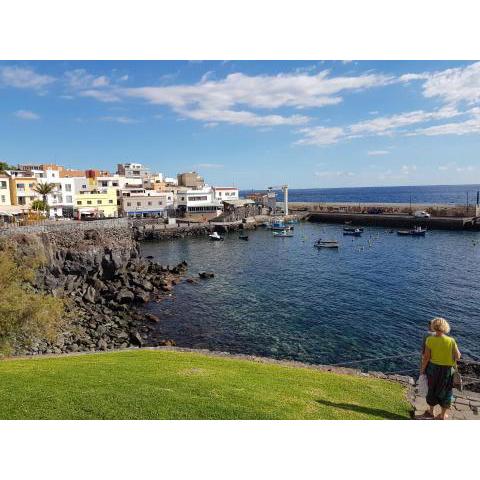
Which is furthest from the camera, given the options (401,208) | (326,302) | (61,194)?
(401,208)

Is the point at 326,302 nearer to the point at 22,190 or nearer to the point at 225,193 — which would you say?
the point at 22,190

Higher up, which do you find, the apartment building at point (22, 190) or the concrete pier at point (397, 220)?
the apartment building at point (22, 190)

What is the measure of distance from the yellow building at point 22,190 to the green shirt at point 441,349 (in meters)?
68.0

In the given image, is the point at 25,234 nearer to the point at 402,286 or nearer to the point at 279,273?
the point at 279,273

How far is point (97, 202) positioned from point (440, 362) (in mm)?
Answer: 80634

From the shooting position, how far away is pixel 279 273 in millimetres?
46375

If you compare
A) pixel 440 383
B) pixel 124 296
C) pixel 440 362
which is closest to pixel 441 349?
pixel 440 362

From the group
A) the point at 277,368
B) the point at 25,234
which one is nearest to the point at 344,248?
the point at 25,234

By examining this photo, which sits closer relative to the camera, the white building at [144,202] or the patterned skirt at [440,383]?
the patterned skirt at [440,383]

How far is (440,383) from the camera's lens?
931 cm

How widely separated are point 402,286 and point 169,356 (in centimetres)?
2970

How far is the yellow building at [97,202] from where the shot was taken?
7662cm

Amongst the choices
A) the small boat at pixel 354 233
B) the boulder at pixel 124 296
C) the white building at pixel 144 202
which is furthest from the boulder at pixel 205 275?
the white building at pixel 144 202

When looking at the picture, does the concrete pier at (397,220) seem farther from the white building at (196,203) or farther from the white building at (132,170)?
the white building at (132,170)
